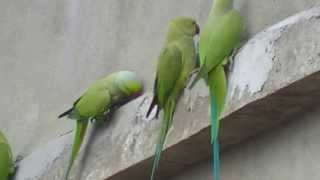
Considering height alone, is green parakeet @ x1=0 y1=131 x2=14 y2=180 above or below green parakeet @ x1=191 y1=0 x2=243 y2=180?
below

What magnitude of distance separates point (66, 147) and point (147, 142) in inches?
18.6

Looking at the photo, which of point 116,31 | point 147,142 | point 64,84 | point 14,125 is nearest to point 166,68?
point 147,142

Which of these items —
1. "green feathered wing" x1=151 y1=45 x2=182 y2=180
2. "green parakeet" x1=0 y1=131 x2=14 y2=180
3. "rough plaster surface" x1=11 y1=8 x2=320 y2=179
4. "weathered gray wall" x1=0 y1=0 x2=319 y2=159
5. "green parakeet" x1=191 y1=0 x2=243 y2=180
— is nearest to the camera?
"rough plaster surface" x1=11 y1=8 x2=320 y2=179

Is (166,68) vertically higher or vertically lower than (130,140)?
higher

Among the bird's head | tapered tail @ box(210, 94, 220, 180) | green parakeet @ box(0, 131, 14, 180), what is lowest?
green parakeet @ box(0, 131, 14, 180)

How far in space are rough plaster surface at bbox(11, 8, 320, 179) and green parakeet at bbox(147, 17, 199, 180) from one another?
0.12ft

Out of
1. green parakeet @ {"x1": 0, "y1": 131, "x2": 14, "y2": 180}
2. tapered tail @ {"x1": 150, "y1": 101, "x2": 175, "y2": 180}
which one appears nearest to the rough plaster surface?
tapered tail @ {"x1": 150, "y1": 101, "x2": 175, "y2": 180}

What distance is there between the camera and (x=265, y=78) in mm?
2201

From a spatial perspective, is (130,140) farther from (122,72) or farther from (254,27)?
(254,27)

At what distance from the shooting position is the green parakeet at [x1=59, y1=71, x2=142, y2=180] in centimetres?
271

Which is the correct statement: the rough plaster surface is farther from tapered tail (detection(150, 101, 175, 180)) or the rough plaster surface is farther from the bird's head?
the bird's head

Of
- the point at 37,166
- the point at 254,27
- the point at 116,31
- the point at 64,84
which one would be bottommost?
the point at 37,166

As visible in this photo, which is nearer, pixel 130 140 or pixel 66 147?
pixel 130 140

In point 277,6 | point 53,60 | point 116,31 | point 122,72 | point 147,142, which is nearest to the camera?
point 277,6
